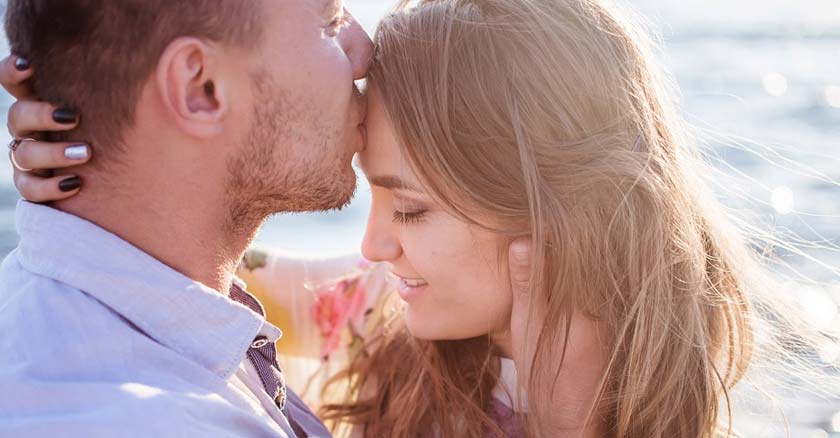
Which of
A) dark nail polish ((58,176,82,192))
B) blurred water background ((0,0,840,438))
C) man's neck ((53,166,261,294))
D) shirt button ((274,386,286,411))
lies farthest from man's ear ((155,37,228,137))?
blurred water background ((0,0,840,438))

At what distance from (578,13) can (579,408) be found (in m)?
1.04

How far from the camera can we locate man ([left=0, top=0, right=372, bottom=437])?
2.12 meters

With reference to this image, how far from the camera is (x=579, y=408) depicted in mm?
2871

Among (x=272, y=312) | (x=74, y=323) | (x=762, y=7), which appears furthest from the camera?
(x=762, y=7)

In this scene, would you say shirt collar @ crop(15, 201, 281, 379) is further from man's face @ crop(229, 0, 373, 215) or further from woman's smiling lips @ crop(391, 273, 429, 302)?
woman's smiling lips @ crop(391, 273, 429, 302)

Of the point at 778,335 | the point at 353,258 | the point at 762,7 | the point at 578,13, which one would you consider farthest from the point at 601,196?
the point at 762,7

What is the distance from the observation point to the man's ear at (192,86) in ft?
7.67

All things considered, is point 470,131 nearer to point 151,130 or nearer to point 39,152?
point 151,130

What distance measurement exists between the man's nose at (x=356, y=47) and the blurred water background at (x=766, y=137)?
0.80m

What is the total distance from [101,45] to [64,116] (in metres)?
0.17

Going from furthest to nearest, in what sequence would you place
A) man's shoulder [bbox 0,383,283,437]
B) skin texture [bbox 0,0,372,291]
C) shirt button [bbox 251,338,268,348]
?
shirt button [bbox 251,338,268,348], skin texture [bbox 0,0,372,291], man's shoulder [bbox 0,383,283,437]

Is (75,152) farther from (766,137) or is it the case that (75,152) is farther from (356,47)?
(766,137)

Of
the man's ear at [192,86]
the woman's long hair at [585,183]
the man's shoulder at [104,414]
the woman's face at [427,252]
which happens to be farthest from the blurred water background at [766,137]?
the man's shoulder at [104,414]

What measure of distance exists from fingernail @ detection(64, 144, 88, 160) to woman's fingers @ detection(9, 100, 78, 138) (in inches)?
1.8
